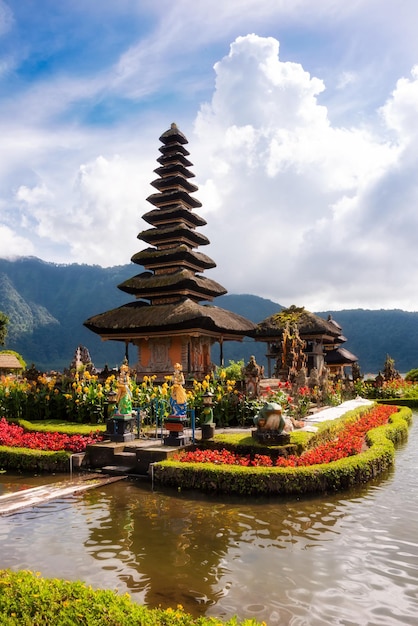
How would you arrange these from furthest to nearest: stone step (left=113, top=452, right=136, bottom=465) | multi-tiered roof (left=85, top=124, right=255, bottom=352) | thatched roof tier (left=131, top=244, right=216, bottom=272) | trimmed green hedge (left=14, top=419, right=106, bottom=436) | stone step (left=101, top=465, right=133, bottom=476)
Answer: thatched roof tier (left=131, top=244, right=216, bottom=272) → multi-tiered roof (left=85, top=124, right=255, bottom=352) → trimmed green hedge (left=14, top=419, right=106, bottom=436) → stone step (left=113, top=452, right=136, bottom=465) → stone step (left=101, top=465, right=133, bottom=476)

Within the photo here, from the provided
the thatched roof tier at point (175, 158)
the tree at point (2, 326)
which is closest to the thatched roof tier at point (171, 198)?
the thatched roof tier at point (175, 158)

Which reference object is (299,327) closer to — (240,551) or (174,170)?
(174,170)

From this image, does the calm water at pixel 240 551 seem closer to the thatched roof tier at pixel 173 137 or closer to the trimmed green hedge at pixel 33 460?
the trimmed green hedge at pixel 33 460

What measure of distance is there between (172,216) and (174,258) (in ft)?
10.2

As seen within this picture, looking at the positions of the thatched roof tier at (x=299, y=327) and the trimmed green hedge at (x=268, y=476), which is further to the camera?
the thatched roof tier at (x=299, y=327)

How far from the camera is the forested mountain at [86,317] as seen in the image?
117 m

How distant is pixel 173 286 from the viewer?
89.8ft

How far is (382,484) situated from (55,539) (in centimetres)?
698

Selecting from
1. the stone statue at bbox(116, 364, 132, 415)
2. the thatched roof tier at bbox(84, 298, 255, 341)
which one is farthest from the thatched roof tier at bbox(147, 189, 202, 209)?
the stone statue at bbox(116, 364, 132, 415)

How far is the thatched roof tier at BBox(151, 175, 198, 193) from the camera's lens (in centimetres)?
3131

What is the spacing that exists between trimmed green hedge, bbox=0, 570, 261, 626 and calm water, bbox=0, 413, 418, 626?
1.05 metres

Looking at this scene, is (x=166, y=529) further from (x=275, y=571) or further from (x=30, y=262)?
(x=30, y=262)

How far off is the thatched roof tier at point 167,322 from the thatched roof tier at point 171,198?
277 inches

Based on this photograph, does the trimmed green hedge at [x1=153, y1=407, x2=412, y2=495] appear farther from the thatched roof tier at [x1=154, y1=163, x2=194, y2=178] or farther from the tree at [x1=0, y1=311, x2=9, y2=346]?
the tree at [x1=0, y1=311, x2=9, y2=346]
